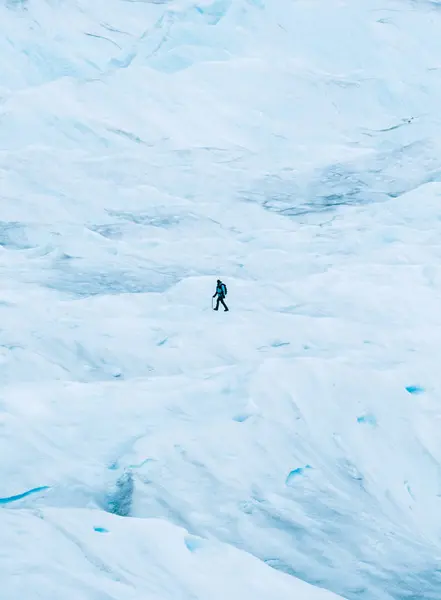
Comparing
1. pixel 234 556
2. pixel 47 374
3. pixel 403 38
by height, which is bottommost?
pixel 47 374

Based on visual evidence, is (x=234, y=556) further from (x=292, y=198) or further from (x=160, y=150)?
(x=160, y=150)

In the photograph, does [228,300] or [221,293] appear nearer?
[221,293]

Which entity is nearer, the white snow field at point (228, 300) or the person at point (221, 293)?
the white snow field at point (228, 300)

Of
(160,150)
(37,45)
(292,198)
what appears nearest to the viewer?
(292,198)

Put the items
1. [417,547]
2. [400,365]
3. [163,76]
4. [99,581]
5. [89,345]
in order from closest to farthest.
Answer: [99,581] → [417,547] → [400,365] → [89,345] → [163,76]

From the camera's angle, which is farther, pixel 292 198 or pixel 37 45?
pixel 37 45

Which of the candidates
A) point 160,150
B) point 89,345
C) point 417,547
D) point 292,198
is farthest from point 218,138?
point 417,547

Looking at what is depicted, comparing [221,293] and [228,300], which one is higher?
[221,293]

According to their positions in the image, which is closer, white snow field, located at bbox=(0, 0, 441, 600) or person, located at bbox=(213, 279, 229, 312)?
white snow field, located at bbox=(0, 0, 441, 600)
